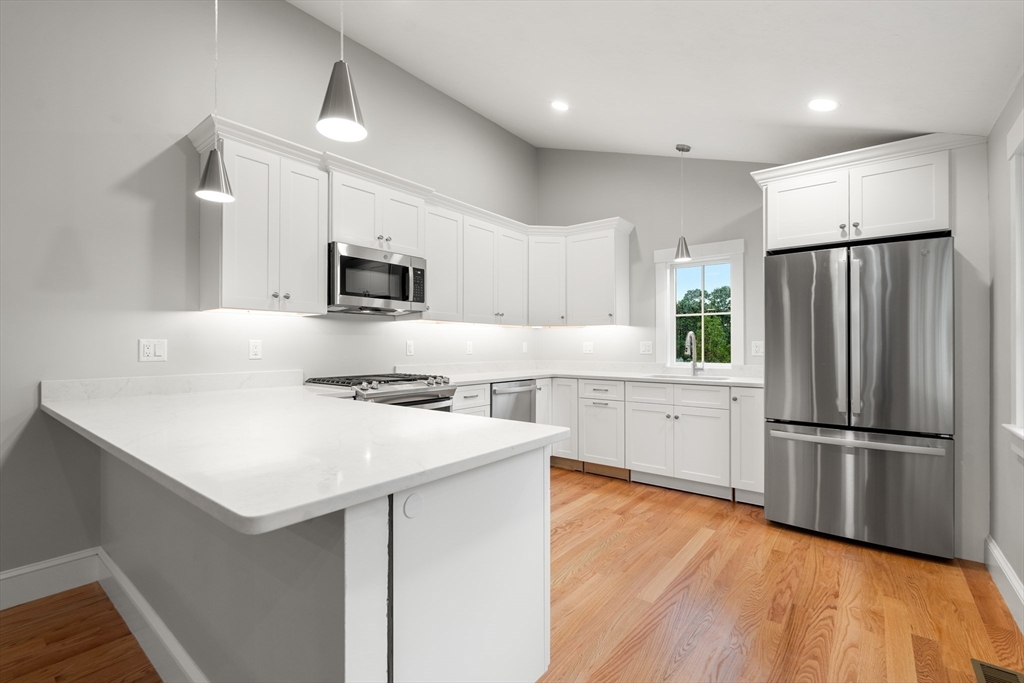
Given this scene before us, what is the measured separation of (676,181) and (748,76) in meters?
1.99

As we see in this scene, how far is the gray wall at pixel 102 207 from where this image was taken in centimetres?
221

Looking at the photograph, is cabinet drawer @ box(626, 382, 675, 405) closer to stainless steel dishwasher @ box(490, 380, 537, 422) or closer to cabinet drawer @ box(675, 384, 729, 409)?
cabinet drawer @ box(675, 384, 729, 409)

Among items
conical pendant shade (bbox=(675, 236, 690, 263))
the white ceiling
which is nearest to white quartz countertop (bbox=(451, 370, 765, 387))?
conical pendant shade (bbox=(675, 236, 690, 263))

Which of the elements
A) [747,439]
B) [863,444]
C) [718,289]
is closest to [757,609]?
[863,444]

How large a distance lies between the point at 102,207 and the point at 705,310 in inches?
169

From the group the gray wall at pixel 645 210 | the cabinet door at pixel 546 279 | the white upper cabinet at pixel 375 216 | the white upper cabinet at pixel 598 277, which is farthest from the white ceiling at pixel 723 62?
the cabinet door at pixel 546 279

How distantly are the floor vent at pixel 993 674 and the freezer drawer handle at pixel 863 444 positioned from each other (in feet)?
3.94

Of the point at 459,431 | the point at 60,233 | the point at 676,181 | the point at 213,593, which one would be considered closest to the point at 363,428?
the point at 459,431

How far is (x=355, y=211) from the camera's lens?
322 cm

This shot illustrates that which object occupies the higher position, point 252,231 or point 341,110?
point 341,110

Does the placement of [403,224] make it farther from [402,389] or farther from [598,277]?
A: [598,277]

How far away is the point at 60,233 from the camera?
230 centimetres

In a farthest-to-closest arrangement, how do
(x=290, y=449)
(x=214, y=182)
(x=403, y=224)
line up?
1. (x=403, y=224)
2. (x=214, y=182)
3. (x=290, y=449)

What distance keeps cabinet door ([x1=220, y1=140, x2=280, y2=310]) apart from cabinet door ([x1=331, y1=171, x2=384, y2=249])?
37 centimetres
